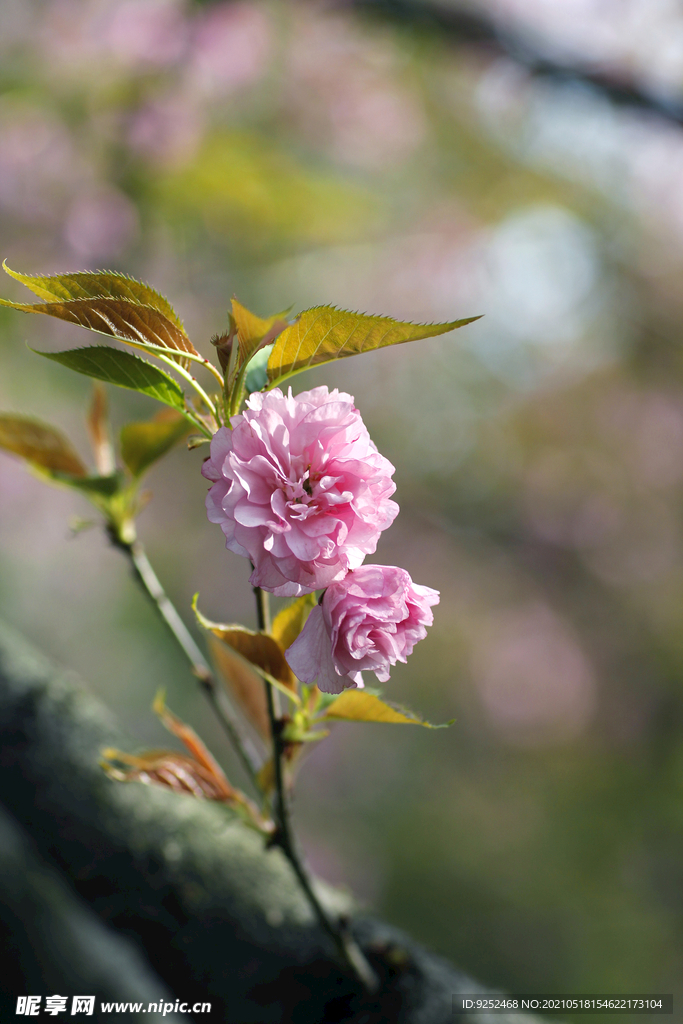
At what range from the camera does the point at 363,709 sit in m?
0.31

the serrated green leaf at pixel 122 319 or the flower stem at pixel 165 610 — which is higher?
the serrated green leaf at pixel 122 319

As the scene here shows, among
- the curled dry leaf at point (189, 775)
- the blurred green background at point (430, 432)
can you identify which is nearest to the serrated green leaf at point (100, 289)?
the curled dry leaf at point (189, 775)

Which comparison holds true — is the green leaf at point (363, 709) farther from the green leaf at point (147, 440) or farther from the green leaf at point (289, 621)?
the green leaf at point (147, 440)

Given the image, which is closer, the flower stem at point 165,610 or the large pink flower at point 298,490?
the large pink flower at point 298,490

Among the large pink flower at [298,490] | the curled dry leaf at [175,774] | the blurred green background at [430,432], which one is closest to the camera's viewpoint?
the large pink flower at [298,490]

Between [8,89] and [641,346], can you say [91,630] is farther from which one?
[641,346]

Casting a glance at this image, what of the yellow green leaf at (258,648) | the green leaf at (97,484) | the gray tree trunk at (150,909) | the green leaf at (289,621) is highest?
the green leaf at (97,484)

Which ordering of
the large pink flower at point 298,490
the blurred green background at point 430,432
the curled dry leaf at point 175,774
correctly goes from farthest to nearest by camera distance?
the blurred green background at point 430,432 < the curled dry leaf at point 175,774 < the large pink flower at point 298,490

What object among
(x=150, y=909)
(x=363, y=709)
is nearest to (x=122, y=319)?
(x=363, y=709)

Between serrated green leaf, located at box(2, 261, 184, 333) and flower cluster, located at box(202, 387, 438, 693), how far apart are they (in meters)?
0.07

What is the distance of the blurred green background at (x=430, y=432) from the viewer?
1.62 meters

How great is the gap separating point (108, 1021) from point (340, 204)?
172cm

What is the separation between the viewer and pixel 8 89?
55.8 inches

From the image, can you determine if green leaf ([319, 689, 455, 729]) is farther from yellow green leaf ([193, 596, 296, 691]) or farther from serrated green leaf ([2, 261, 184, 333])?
serrated green leaf ([2, 261, 184, 333])
